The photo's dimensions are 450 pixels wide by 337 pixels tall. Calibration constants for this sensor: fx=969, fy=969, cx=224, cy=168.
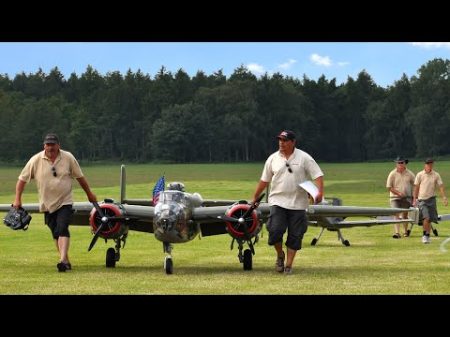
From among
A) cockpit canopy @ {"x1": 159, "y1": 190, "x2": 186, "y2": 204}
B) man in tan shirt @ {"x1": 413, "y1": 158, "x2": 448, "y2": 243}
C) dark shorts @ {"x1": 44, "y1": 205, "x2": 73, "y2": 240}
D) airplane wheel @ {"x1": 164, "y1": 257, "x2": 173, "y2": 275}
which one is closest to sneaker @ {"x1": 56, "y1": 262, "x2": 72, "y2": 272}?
dark shorts @ {"x1": 44, "y1": 205, "x2": 73, "y2": 240}

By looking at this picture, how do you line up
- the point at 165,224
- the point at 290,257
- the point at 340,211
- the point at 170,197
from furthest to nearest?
the point at 340,211 → the point at 170,197 → the point at 165,224 → the point at 290,257

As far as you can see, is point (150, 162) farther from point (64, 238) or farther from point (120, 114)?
point (64, 238)

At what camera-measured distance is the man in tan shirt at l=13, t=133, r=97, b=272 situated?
13930 mm

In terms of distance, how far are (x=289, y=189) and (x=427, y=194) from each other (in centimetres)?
854

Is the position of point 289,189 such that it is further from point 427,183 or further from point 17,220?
point 427,183

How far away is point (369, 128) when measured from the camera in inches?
4188

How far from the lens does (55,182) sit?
13.9 metres

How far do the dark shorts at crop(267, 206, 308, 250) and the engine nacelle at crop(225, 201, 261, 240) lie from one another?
3.91 feet

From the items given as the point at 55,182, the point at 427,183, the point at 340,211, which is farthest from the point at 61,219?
the point at 427,183

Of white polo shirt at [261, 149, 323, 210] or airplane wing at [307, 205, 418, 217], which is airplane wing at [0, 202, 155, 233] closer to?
white polo shirt at [261, 149, 323, 210]
